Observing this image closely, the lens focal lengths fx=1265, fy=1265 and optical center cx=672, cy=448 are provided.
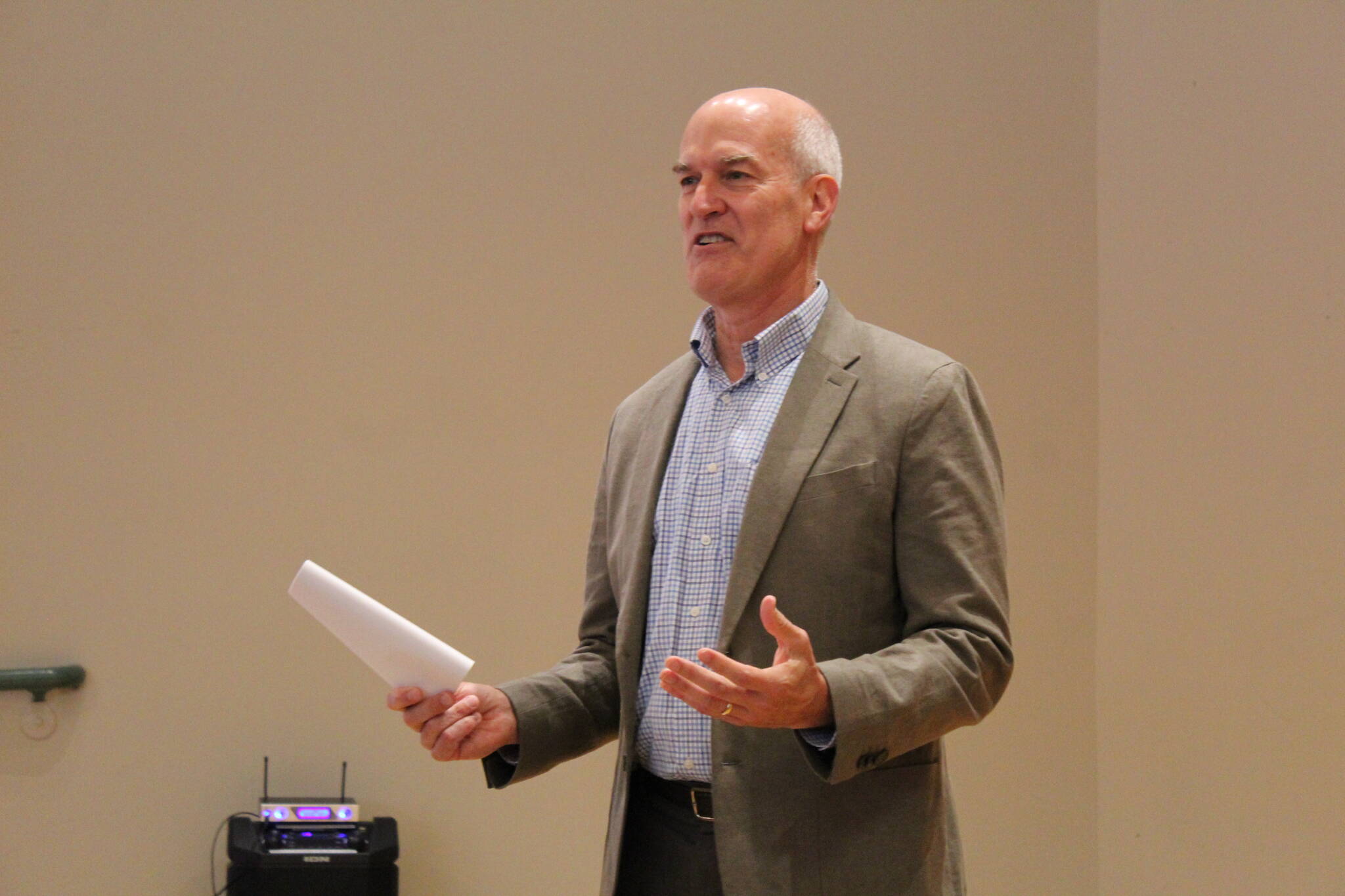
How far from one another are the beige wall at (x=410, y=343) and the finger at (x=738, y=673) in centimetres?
209

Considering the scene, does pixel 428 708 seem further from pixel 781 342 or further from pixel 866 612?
pixel 781 342

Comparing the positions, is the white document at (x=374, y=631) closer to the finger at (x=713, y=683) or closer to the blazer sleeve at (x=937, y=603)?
the finger at (x=713, y=683)

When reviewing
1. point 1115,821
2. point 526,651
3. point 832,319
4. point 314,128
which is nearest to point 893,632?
point 832,319

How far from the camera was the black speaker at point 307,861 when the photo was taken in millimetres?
2941

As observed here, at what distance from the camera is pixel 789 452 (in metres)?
1.68

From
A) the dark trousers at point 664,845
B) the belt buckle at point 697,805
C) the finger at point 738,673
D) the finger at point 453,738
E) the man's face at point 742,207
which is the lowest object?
the dark trousers at point 664,845

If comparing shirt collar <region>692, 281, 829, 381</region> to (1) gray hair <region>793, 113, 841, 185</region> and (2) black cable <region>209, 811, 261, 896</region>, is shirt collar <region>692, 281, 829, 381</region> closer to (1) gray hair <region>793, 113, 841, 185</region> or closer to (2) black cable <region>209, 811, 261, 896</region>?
(1) gray hair <region>793, 113, 841, 185</region>

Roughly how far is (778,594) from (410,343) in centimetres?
200

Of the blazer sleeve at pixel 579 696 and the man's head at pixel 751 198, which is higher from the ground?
the man's head at pixel 751 198

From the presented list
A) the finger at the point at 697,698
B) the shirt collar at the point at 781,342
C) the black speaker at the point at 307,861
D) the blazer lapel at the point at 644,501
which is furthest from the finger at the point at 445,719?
the black speaker at the point at 307,861

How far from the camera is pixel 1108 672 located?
348cm

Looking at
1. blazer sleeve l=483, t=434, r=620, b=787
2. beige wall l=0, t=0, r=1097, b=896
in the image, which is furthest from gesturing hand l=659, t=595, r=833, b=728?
beige wall l=0, t=0, r=1097, b=896

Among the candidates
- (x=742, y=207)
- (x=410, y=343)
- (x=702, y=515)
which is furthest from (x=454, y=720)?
(x=410, y=343)

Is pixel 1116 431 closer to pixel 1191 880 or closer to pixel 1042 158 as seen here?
pixel 1042 158
